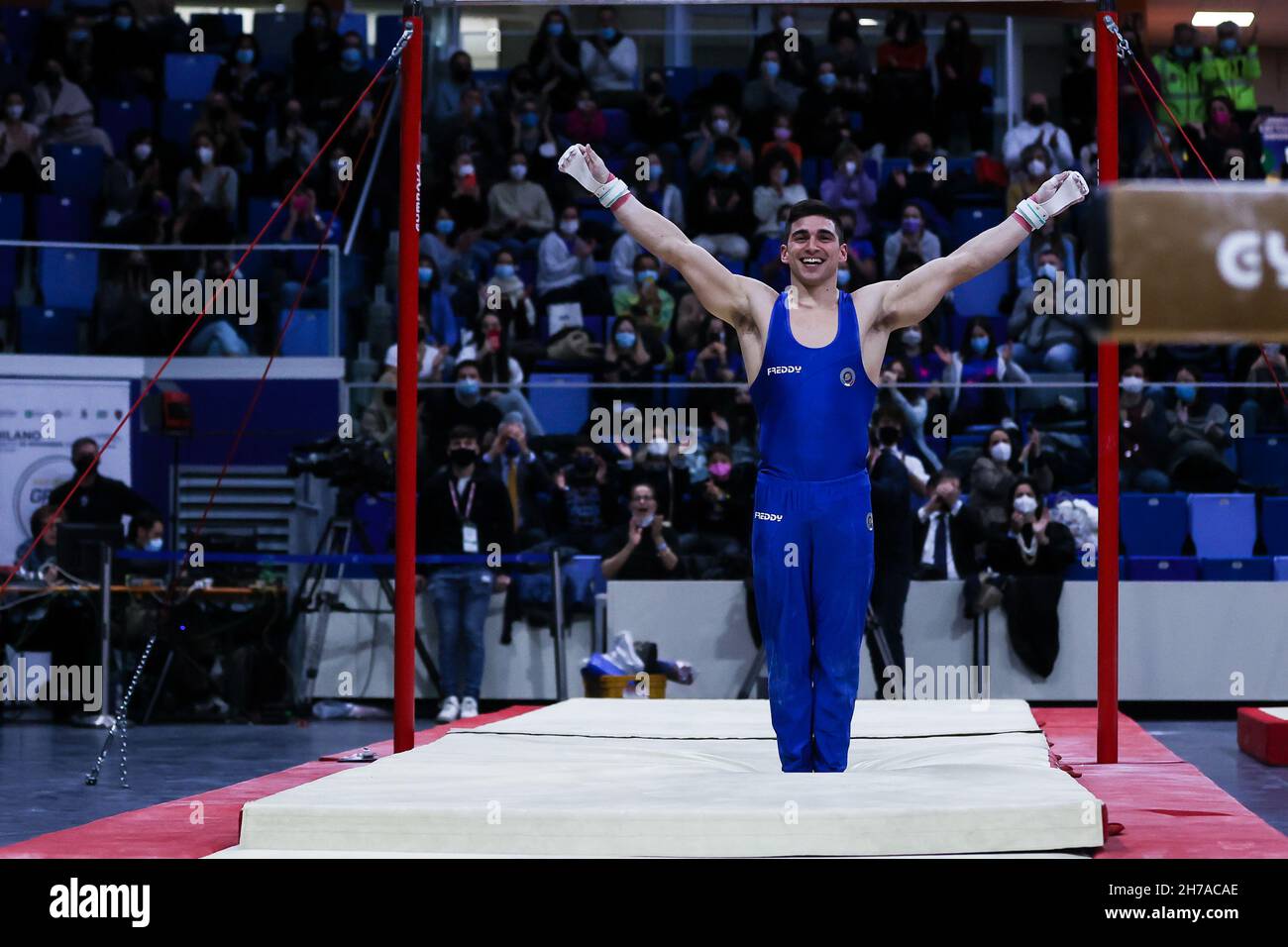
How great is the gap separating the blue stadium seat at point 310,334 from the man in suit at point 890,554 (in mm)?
4123

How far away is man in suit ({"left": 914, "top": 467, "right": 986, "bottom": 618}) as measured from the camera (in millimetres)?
9531

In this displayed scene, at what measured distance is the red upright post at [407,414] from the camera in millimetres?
5512

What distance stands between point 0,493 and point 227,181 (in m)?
2.85

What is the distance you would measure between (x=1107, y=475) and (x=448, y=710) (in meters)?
4.68

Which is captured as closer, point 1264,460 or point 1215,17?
point 1264,460

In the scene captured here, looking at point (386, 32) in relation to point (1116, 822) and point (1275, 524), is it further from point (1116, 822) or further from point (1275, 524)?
point (1116, 822)

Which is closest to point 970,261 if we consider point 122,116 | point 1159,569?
point 1159,569

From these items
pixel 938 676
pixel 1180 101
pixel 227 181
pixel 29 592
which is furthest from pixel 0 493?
pixel 1180 101

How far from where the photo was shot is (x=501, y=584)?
9.55m

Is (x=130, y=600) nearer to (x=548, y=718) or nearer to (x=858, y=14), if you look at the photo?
(x=548, y=718)

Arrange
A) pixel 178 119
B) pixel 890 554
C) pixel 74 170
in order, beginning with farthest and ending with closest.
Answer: pixel 178 119
pixel 74 170
pixel 890 554

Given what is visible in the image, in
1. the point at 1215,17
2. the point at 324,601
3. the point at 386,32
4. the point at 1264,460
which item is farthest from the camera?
the point at 1215,17

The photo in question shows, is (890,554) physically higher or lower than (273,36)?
lower

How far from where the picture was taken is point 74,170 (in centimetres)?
1255
